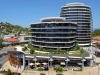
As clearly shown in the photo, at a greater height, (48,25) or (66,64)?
(48,25)

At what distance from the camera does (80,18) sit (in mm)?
143750

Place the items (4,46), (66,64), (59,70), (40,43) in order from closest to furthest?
(59,70)
(66,64)
(40,43)
(4,46)

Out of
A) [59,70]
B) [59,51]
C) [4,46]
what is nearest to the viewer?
[59,70]

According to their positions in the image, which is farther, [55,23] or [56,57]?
[55,23]

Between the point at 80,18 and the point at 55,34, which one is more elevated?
the point at 80,18

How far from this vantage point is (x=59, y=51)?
321 feet

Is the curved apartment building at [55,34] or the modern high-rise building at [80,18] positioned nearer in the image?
the curved apartment building at [55,34]

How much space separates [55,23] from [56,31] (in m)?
3.48

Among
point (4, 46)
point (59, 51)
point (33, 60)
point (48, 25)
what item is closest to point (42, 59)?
point (33, 60)

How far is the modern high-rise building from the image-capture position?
471 feet

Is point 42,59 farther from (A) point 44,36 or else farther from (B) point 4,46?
(B) point 4,46

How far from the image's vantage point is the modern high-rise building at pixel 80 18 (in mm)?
143500

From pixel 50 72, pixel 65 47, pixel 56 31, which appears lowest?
pixel 50 72

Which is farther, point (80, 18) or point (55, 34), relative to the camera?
point (80, 18)
